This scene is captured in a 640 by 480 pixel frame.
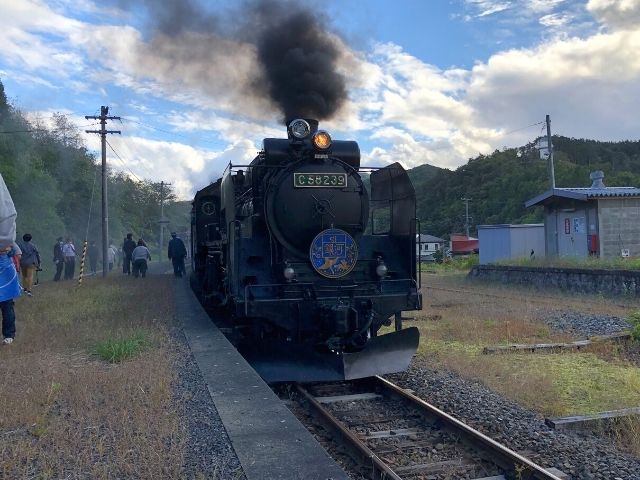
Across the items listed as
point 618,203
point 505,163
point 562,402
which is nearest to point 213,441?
point 562,402

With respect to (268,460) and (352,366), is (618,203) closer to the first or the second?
(352,366)

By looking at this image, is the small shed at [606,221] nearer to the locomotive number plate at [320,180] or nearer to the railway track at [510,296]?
the railway track at [510,296]

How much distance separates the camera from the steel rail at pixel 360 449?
191 inches

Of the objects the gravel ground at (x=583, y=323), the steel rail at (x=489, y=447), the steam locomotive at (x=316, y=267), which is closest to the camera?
the steel rail at (x=489, y=447)

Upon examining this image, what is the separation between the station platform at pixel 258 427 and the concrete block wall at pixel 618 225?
17673 millimetres

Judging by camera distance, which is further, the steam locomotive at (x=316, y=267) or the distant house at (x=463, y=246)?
the distant house at (x=463, y=246)

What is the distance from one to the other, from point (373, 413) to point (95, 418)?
2902 millimetres

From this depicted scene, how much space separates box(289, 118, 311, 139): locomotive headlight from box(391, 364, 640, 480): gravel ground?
3385mm

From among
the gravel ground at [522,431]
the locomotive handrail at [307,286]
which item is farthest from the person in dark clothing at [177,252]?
the gravel ground at [522,431]

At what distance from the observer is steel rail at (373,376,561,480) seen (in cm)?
480

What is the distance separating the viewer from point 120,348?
8211 mm

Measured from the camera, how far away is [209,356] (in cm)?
793

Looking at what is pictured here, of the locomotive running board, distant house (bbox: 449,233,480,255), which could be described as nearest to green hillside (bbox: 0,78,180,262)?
the locomotive running board

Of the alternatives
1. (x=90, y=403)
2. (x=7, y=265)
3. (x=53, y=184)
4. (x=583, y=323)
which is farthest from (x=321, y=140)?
(x=53, y=184)
